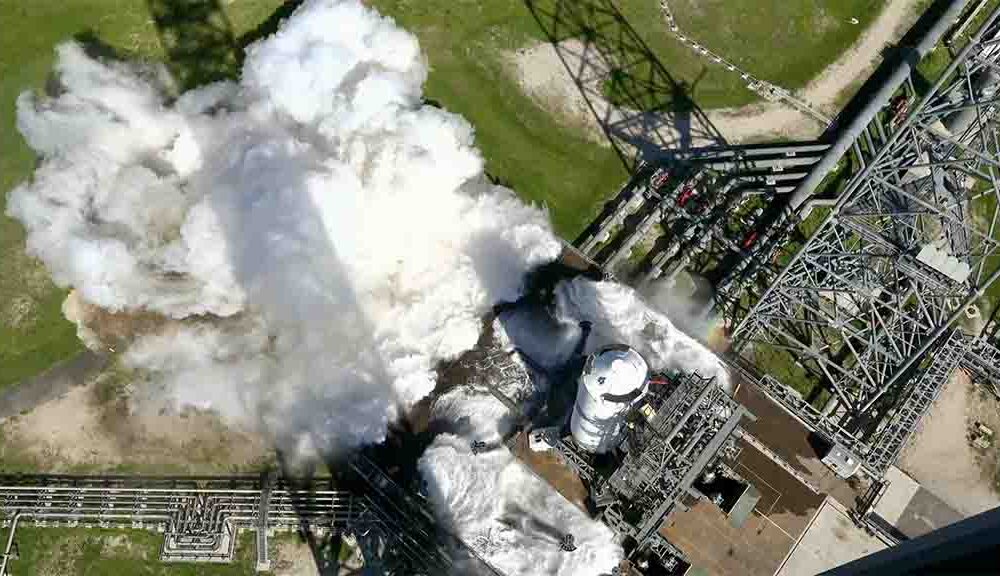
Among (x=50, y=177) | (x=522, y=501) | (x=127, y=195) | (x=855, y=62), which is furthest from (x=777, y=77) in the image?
(x=50, y=177)

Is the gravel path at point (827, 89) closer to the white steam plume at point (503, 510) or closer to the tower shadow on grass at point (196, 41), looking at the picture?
the white steam plume at point (503, 510)

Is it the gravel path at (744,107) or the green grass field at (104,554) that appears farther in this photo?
the gravel path at (744,107)

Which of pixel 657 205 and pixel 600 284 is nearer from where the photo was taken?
pixel 600 284

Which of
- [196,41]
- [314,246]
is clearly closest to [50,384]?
[314,246]

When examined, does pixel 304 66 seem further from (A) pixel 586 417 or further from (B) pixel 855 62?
(B) pixel 855 62

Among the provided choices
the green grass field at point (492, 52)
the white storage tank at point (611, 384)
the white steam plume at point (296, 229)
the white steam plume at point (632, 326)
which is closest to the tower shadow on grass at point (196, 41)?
the green grass field at point (492, 52)
